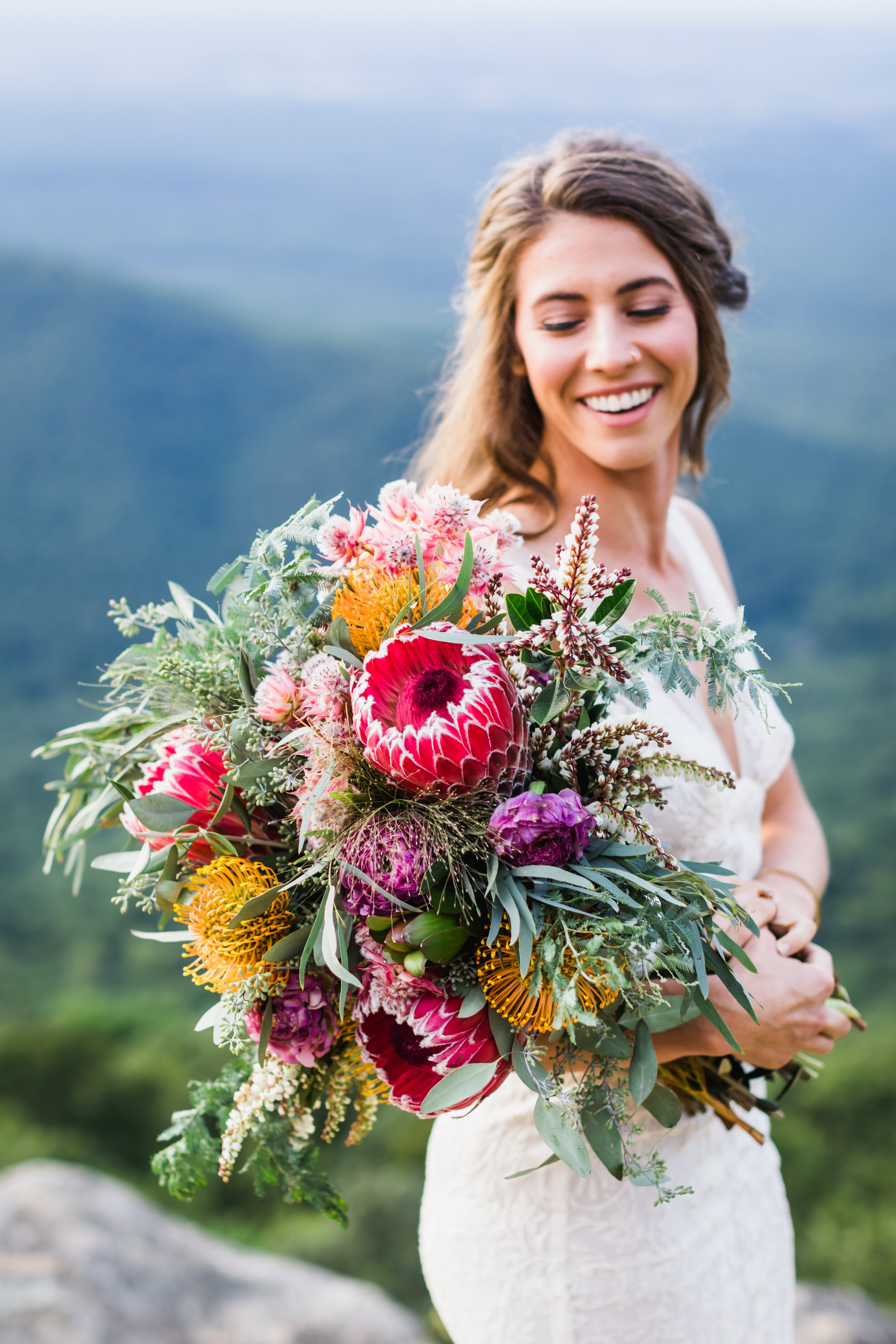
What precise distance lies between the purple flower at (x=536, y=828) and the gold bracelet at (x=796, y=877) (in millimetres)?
702

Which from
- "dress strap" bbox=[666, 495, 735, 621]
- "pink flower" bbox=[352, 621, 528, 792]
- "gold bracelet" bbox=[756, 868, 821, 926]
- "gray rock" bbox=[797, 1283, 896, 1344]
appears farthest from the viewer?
"gray rock" bbox=[797, 1283, 896, 1344]

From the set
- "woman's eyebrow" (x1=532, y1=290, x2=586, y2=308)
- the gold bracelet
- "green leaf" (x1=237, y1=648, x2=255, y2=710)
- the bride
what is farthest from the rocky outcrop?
"woman's eyebrow" (x1=532, y1=290, x2=586, y2=308)

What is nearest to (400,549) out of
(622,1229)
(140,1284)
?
(622,1229)

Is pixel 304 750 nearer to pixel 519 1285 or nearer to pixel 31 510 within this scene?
pixel 519 1285

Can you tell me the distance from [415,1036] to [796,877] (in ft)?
2.43

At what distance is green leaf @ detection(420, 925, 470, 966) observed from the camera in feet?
2.66

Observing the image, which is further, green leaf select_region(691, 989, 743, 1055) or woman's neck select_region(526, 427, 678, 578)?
woman's neck select_region(526, 427, 678, 578)

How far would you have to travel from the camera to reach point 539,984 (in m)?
0.79

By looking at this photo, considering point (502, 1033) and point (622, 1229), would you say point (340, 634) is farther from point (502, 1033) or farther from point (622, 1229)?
point (622, 1229)

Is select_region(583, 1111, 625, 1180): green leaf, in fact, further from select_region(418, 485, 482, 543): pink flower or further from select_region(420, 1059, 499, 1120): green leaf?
select_region(418, 485, 482, 543): pink flower

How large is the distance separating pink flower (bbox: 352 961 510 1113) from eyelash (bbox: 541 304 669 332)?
0.86m

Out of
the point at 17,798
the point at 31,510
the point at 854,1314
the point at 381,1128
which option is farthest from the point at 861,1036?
the point at 31,510

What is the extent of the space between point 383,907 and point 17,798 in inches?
361

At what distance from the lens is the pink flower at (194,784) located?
2.99 feet
